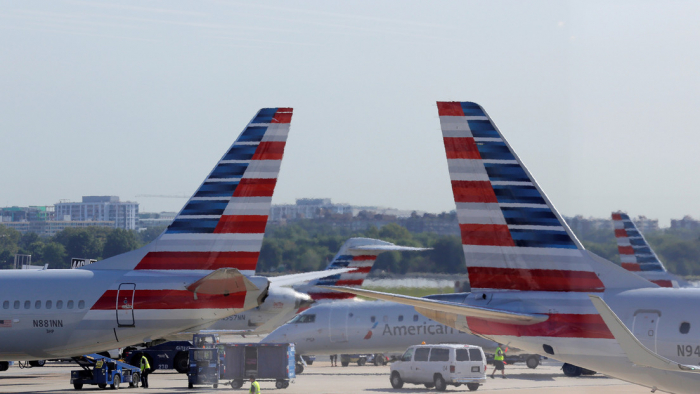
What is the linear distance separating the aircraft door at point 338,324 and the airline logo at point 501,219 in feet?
103

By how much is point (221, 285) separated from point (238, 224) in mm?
2738

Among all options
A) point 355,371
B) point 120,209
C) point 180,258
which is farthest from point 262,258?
point 120,209

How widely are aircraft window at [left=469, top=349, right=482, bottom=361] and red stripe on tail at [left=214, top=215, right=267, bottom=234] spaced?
45.9ft

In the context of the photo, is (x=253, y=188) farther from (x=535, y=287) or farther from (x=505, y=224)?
(x=535, y=287)

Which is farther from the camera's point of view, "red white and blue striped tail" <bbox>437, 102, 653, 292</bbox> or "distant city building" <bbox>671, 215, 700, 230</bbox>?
"distant city building" <bbox>671, 215, 700, 230</bbox>

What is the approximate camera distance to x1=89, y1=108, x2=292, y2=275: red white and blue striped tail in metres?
31.2

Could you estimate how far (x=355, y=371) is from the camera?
5631 cm

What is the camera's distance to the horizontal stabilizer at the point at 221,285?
94.5 feet

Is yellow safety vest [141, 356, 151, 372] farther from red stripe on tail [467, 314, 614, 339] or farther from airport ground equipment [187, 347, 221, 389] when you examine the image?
red stripe on tail [467, 314, 614, 339]

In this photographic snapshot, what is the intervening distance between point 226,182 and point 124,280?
16.6ft

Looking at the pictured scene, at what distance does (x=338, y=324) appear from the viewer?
169ft

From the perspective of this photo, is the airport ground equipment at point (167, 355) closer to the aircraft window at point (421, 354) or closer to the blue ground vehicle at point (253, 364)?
the blue ground vehicle at point (253, 364)

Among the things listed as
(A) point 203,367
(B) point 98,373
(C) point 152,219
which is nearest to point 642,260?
(A) point 203,367

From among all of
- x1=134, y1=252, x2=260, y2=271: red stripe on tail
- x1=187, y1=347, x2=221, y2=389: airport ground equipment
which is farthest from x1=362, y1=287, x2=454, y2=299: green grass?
x1=134, y1=252, x2=260, y2=271: red stripe on tail
